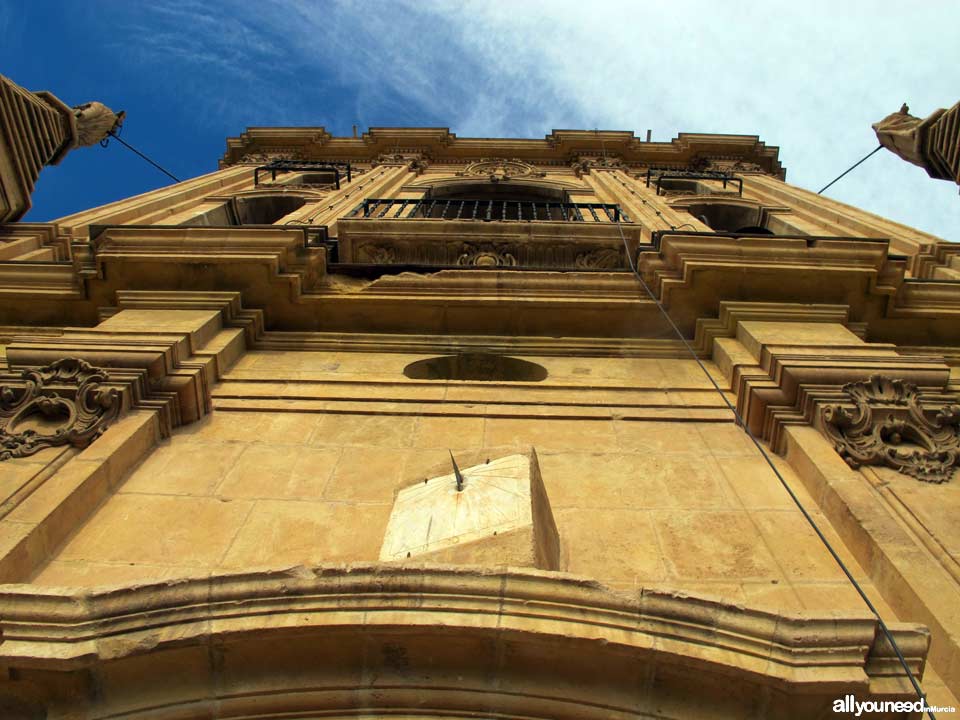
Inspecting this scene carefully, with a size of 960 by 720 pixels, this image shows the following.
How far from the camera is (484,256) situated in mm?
10594

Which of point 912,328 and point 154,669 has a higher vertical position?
point 912,328

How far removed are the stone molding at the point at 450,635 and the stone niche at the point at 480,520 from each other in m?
0.40

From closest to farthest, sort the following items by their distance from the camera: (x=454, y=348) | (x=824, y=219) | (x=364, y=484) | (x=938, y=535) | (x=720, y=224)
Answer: (x=938, y=535), (x=364, y=484), (x=454, y=348), (x=824, y=219), (x=720, y=224)

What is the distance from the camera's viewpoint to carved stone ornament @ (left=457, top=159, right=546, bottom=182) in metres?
20.6

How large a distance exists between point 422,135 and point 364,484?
63.6ft

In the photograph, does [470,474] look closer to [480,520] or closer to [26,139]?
[480,520]

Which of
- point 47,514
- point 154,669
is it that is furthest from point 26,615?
point 47,514

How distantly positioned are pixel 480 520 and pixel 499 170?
18.4 metres

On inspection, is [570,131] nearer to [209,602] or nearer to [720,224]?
[720,224]

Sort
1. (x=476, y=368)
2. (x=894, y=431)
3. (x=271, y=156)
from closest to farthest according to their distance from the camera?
(x=894, y=431) → (x=476, y=368) → (x=271, y=156)

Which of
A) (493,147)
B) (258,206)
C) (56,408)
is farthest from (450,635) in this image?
(493,147)

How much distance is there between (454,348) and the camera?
8.05m

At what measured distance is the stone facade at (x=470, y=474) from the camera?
10.7ft

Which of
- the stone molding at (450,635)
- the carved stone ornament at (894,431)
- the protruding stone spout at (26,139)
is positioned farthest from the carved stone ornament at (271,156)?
the stone molding at (450,635)
